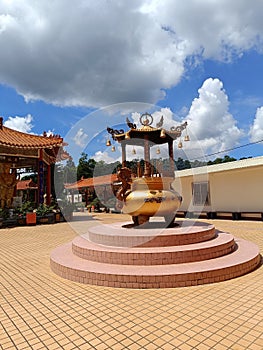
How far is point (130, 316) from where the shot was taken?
2799 mm

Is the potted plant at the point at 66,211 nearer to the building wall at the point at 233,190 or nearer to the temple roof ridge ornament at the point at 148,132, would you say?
the building wall at the point at 233,190

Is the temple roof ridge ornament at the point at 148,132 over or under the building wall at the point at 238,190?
over

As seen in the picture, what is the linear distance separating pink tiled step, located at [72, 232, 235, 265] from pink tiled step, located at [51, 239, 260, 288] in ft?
0.30

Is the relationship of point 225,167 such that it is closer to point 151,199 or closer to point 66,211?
point 151,199

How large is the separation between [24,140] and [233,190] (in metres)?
11.5

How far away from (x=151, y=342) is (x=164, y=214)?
11.8ft

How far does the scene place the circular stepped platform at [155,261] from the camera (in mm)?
3622

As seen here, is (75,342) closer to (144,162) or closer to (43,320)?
(43,320)

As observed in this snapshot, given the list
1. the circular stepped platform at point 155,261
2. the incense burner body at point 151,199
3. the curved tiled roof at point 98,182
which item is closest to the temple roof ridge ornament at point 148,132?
the incense burner body at point 151,199

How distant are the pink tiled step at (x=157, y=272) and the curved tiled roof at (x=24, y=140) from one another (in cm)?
1014

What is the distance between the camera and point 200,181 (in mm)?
14227

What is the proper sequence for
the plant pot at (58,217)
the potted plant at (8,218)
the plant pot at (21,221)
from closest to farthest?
the potted plant at (8,218) < the plant pot at (21,221) < the plant pot at (58,217)

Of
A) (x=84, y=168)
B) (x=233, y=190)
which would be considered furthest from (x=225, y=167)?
(x=84, y=168)

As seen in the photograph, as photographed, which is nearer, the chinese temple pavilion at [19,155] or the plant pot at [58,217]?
the chinese temple pavilion at [19,155]
